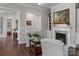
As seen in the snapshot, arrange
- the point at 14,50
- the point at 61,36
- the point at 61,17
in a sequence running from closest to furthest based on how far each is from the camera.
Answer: the point at 14,50
the point at 61,17
the point at 61,36

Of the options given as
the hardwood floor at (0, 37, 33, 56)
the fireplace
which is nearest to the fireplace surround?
the fireplace

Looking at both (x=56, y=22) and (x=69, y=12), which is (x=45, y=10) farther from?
(x=69, y=12)

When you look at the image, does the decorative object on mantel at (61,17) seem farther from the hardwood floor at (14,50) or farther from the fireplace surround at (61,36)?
the hardwood floor at (14,50)

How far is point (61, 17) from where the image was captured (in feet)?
18.8

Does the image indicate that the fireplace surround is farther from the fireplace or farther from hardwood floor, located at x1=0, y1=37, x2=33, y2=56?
hardwood floor, located at x1=0, y1=37, x2=33, y2=56

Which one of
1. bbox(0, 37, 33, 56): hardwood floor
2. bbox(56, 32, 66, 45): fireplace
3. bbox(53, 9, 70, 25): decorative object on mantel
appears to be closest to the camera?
bbox(0, 37, 33, 56): hardwood floor

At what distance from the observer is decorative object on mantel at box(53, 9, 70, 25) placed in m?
5.40

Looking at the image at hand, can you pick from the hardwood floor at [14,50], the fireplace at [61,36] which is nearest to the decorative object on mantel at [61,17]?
the fireplace at [61,36]

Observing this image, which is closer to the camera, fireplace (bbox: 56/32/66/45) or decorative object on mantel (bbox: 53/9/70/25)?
decorative object on mantel (bbox: 53/9/70/25)

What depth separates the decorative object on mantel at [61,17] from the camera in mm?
5401

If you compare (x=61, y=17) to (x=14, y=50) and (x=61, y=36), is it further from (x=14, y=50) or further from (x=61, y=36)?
(x=14, y=50)

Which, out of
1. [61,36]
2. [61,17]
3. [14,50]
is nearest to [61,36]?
[61,36]

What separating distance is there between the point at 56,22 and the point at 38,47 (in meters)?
2.55

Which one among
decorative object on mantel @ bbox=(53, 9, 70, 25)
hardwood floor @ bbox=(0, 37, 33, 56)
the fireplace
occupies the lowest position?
hardwood floor @ bbox=(0, 37, 33, 56)
